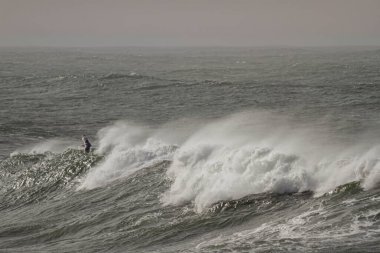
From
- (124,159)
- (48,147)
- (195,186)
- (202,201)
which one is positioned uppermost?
(195,186)

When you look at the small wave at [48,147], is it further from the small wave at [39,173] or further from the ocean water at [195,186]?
the small wave at [39,173]

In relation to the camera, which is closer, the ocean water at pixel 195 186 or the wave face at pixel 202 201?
the wave face at pixel 202 201

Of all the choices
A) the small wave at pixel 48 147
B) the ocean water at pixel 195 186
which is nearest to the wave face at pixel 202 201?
the ocean water at pixel 195 186

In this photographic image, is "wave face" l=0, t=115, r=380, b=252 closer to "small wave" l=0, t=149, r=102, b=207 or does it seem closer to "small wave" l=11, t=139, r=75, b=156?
"small wave" l=0, t=149, r=102, b=207

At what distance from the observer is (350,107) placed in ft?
151

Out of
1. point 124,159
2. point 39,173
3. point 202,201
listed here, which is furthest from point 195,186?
point 39,173

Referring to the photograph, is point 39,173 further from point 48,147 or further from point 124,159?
point 48,147

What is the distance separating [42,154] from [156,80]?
45.0m

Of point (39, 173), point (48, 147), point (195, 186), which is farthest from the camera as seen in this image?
point (48, 147)

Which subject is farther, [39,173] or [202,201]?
[39,173]

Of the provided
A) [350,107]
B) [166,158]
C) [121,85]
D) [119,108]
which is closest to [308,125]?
[350,107]

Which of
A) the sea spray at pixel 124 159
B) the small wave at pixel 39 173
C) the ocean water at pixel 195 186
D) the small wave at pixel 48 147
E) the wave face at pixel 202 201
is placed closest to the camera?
the wave face at pixel 202 201

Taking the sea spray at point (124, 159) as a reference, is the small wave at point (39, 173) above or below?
below

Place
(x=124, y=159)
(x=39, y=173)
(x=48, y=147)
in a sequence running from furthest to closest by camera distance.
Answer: (x=48, y=147)
(x=39, y=173)
(x=124, y=159)
